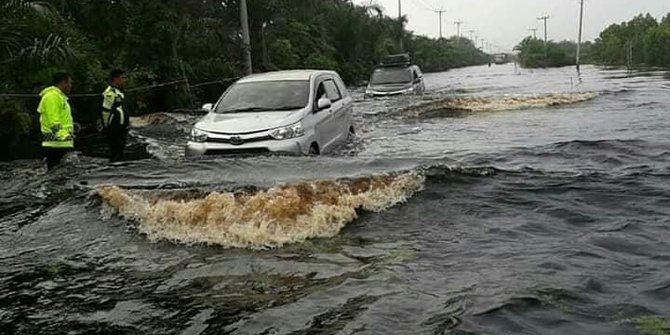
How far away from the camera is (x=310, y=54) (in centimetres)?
4462

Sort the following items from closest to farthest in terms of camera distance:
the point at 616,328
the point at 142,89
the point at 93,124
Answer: the point at 616,328 < the point at 93,124 < the point at 142,89

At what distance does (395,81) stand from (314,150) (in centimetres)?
1614

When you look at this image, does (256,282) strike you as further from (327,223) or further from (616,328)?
(616,328)

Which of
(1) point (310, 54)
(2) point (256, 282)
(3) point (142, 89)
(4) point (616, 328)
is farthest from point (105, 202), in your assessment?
(1) point (310, 54)

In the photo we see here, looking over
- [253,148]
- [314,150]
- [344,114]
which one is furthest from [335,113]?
[253,148]

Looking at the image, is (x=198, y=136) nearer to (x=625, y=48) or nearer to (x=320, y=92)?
(x=320, y=92)

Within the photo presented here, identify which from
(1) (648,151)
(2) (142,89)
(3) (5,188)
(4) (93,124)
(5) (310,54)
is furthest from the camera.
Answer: (5) (310,54)

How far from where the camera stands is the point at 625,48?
250 feet

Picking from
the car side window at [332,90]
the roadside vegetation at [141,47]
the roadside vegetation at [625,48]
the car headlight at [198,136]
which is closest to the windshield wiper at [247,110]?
the car headlight at [198,136]

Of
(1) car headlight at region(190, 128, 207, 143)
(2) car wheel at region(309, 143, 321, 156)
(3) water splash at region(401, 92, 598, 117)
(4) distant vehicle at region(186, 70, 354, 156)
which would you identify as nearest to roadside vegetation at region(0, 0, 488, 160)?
(4) distant vehicle at region(186, 70, 354, 156)

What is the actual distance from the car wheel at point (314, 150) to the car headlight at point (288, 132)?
43cm

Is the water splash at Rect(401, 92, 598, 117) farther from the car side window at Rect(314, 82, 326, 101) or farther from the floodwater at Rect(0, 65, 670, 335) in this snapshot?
the floodwater at Rect(0, 65, 670, 335)

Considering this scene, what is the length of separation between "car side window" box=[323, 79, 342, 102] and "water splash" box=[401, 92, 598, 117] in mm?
8279

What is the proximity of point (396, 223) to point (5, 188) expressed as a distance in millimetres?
6223
